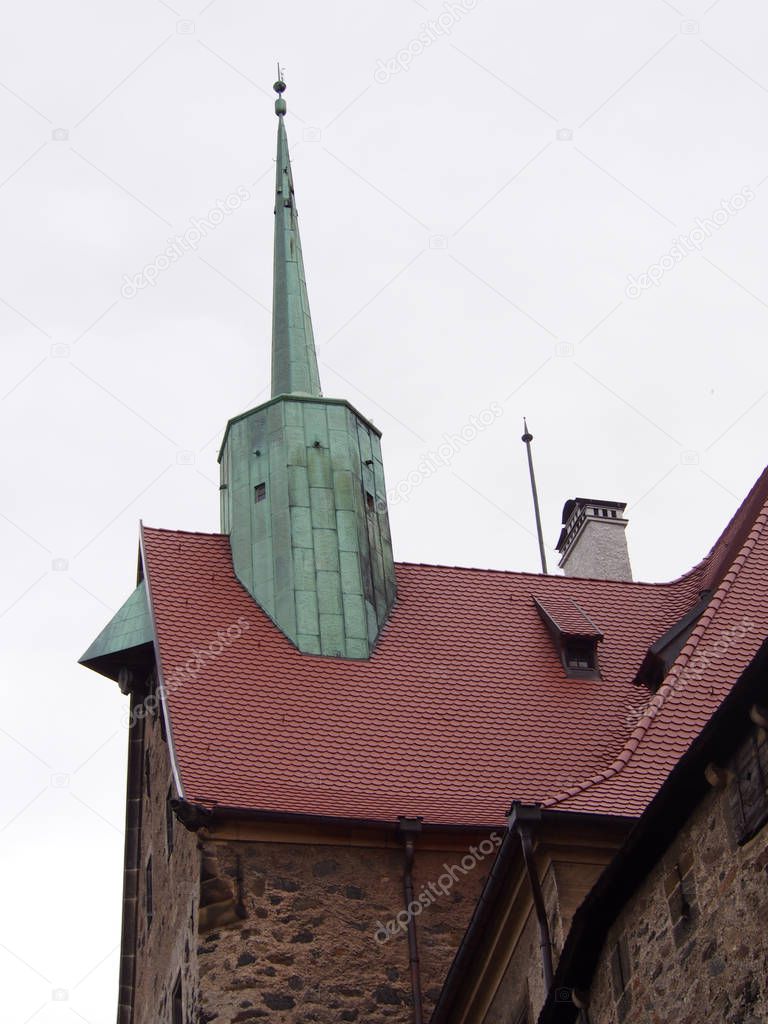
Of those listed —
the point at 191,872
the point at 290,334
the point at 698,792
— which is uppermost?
the point at 290,334

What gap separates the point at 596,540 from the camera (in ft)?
67.8

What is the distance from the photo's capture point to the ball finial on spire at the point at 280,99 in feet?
73.7

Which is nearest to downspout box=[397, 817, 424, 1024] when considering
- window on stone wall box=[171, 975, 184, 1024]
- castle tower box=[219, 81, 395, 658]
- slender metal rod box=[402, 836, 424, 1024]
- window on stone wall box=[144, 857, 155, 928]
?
slender metal rod box=[402, 836, 424, 1024]

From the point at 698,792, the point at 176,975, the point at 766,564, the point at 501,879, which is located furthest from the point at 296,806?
the point at 698,792

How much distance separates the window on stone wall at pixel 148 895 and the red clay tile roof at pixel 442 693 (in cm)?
211

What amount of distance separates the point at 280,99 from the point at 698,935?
1690cm

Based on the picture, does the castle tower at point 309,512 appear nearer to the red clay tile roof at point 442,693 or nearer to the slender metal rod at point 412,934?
the red clay tile roof at point 442,693

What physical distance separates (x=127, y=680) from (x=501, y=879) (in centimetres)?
650

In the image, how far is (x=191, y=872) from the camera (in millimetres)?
12953

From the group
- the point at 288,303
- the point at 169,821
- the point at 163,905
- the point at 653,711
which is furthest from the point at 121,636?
the point at 653,711

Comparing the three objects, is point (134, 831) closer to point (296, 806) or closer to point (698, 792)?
point (296, 806)
